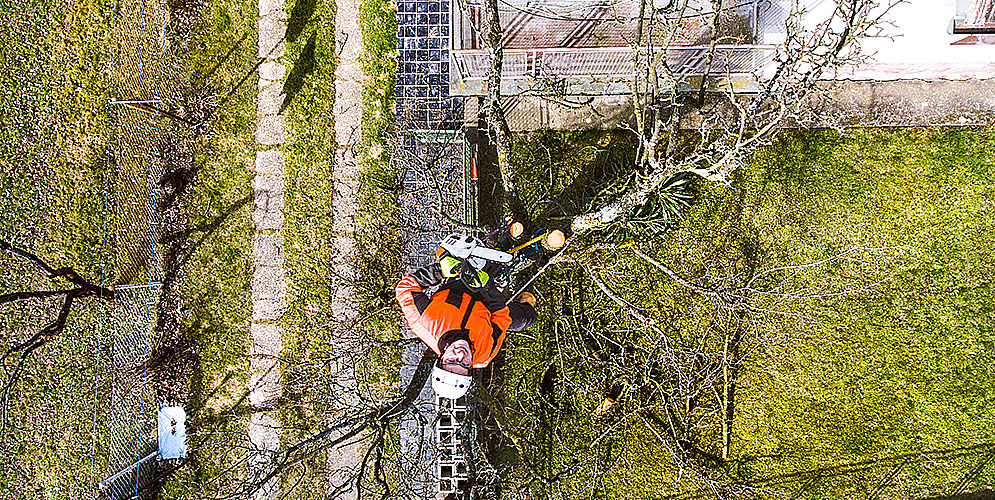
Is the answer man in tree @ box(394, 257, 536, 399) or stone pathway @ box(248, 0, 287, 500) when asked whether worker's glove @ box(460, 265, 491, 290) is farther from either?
stone pathway @ box(248, 0, 287, 500)

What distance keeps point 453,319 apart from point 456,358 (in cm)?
52

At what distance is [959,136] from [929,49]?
5.44 feet

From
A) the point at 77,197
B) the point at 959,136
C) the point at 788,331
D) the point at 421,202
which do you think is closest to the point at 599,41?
the point at 421,202

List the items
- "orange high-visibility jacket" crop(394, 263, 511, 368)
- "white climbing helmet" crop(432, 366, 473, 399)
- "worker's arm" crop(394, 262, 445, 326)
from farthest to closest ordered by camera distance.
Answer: "worker's arm" crop(394, 262, 445, 326) → "orange high-visibility jacket" crop(394, 263, 511, 368) → "white climbing helmet" crop(432, 366, 473, 399)

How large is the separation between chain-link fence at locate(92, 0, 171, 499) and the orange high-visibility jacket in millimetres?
4359

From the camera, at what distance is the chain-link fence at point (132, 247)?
7793 millimetres

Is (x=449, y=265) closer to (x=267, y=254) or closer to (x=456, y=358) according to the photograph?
(x=456, y=358)

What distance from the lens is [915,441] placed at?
24.5 ft

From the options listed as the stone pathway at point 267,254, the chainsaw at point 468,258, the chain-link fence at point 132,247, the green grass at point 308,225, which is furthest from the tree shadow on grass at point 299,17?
the chainsaw at point 468,258

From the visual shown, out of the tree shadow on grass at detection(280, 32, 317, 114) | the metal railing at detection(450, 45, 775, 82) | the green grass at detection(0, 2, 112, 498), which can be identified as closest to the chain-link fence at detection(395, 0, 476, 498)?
the metal railing at detection(450, 45, 775, 82)

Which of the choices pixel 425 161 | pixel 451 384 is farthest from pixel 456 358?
pixel 425 161

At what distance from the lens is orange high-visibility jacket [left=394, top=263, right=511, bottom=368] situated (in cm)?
609

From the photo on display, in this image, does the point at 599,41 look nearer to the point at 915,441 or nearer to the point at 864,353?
the point at 864,353

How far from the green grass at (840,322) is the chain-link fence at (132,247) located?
5.35 metres
